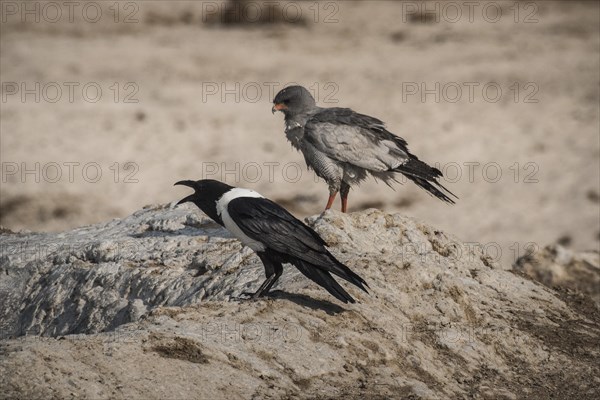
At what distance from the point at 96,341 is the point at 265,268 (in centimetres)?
175

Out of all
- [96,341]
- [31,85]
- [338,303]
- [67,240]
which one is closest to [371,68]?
[31,85]

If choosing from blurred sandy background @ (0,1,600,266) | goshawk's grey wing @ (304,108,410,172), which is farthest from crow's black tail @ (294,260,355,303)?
blurred sandy background @ (0,1,600,266)

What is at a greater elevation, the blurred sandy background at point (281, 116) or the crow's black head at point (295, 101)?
the crow's black head at point (295, 101)

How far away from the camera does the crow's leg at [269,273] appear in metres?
8.70

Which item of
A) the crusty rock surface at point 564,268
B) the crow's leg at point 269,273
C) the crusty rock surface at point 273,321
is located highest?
the crow's leg at point 269,273

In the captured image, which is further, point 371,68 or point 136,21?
point 136,21

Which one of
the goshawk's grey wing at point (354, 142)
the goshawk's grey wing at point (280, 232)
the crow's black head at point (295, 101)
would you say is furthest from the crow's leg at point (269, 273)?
the crow's black head at point (295, 101)

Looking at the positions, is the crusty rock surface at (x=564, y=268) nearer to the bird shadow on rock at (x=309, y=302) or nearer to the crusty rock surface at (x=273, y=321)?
the crusty rock surface at (x=273, y=321)

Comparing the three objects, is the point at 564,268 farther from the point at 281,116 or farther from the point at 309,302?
the point at 281,116

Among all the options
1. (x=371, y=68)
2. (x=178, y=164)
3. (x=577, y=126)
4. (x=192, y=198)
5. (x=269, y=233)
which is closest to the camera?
(x=269, y=233)

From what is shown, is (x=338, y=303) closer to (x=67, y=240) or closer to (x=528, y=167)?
(x=67, y=240)

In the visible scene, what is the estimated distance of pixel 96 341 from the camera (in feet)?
24.7

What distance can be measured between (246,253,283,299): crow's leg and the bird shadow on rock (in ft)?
0.34

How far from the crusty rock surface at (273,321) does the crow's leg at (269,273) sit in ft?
0.32
